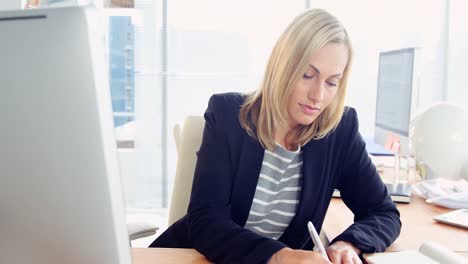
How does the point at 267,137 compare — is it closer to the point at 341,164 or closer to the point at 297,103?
the point at 297,103

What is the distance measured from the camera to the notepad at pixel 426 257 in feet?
3.23

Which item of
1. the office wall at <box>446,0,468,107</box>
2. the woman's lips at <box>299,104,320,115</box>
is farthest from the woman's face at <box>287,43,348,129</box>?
the office wall at <box>446,0,468,107</box>

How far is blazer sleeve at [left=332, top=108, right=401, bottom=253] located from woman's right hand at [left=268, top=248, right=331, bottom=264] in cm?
26

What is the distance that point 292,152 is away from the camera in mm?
1392

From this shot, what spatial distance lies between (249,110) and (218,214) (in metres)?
0.32

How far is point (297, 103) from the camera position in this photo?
4.44ft

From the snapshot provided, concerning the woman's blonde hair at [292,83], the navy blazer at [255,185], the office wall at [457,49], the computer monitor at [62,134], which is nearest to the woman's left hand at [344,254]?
the navy blazer at [255,185]

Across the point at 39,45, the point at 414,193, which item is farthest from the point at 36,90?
the point at 414,193

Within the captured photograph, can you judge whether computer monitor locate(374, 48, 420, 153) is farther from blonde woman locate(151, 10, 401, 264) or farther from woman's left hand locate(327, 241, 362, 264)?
woman's left hand locate(327, 241, 362, 264)

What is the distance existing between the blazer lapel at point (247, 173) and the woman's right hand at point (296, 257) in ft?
1.07

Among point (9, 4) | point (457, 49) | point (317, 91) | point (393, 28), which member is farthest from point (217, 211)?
point (457, 49)

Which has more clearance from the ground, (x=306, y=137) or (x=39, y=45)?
(x=39, y=45)

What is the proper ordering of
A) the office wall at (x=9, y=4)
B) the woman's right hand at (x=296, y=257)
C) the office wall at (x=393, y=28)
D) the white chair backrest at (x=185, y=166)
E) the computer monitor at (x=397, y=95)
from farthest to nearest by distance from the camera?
the office wall at (x=393, y=28) < the office wall at (x=9, y=4) < the computer monitor at (x=397, y=95) < the white chair backrest at (x=185, y=166) < the woman's right hand at (x=296, y=257)

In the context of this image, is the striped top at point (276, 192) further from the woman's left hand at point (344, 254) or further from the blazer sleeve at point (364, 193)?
the woman's left hand at point (344, 254)
